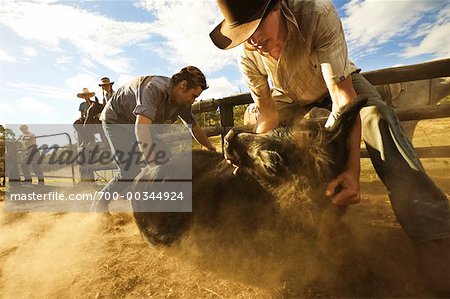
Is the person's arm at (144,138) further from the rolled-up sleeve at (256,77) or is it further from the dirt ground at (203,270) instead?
the rolled-up sleeve at (256,77)

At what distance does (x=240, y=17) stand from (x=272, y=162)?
0.94 metres

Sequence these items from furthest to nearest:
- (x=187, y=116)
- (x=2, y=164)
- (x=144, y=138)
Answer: (x=2, y=164), (x=187, y=116), (x=144, y=138)

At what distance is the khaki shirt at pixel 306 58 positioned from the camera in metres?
1.97

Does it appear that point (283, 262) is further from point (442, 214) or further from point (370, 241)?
point (442, 214)

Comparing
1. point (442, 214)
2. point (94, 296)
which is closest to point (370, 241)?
point (442, 214)

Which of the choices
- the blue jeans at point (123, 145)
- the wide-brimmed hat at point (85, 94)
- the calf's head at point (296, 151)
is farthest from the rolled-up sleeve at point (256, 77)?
the wide-brimmed hat at point (85, 94)

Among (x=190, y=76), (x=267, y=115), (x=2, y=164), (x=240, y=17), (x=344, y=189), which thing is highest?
(x=190, y=76)

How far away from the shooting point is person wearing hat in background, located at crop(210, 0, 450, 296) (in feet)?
5.24

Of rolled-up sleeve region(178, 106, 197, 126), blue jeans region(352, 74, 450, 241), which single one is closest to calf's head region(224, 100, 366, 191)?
blue jeans region(352, 74, 450, 241)

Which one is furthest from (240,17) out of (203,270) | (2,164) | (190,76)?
(2,164)

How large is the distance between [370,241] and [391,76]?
2.28 m

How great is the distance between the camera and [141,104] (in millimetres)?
3344

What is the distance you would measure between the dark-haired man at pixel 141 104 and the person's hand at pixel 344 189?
2299 millimetres

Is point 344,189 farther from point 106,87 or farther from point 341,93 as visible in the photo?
point 106,87
